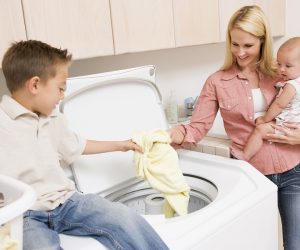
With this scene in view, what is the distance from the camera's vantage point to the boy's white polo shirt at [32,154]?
41.5 inches

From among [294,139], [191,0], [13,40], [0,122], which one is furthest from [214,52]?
[0,122]

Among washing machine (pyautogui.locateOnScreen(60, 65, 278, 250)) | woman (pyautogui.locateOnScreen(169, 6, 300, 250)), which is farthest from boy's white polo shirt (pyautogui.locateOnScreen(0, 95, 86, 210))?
woman (pyautogui.locateOnScreen(169, 6, 300, 250))

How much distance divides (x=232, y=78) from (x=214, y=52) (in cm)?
105

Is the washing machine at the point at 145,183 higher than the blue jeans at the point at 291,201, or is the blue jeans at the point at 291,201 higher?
A: the washing machine at the point at 145,183

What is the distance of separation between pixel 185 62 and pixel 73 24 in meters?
1.19

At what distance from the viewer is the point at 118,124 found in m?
1.59

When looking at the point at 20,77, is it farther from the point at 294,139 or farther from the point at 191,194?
the point at 294,139

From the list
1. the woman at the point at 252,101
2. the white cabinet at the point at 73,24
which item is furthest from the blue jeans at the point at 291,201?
the white cabinet at the point at 73,24

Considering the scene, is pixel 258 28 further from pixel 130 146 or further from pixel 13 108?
pixel 13 108

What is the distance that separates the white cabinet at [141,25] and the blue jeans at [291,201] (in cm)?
80

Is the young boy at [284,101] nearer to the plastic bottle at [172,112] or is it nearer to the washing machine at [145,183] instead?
the washing machine at [145,183]

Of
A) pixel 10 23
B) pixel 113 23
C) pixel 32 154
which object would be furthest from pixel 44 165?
pixel 113 23

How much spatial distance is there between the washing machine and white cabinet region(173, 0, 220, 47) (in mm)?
285

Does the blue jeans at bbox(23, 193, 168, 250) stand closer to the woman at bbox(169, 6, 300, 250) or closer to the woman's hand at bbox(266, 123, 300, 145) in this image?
the woman at bbox(169, 6, 300, 250)
